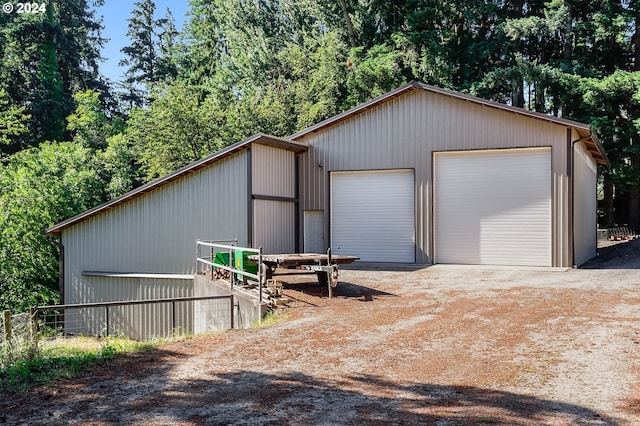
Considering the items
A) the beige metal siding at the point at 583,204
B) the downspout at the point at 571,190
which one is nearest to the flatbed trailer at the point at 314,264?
the downspout at the point at 571,190

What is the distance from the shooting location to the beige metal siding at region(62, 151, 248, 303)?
15.4 metres

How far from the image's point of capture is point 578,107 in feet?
88.2

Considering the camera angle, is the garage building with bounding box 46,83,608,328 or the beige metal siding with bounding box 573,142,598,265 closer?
the garage building with bounding box 46,83,608,328

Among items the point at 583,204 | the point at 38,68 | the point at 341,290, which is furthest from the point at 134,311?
the point at 38,68

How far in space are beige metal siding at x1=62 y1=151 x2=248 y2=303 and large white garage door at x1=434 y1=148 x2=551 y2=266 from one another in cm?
607

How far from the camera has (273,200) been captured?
1631cm

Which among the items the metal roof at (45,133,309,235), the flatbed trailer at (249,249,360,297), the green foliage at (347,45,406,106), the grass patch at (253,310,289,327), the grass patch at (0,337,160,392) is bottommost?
the grass patch at (253,310,289,327)

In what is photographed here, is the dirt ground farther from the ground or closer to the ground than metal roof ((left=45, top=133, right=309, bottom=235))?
closer to the ground

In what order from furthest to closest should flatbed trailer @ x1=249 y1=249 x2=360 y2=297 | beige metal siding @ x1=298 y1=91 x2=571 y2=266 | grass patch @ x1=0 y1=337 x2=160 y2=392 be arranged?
beige metal siding @ x1=298 y1=91 x2=571 y2=266 < flatbed trailer @ x1=249 y1=249 x2=360 y2=297 < grass patch @ x1=0 y1=337 x2=160 y2=392

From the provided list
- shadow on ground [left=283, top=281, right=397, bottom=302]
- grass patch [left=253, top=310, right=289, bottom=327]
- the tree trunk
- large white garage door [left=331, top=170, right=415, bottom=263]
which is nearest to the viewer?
grass patch [left=253, top=310, right=289, bottom=327]

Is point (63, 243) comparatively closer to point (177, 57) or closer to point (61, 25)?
point (177, 57)

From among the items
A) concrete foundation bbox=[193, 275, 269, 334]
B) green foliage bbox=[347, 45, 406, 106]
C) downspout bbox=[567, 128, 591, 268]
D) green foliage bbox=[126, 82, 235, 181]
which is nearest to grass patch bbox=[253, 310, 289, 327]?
concrete foundation bbox=[193, 275, 269, 334]

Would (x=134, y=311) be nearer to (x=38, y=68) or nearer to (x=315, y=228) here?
(x=315, y=228)

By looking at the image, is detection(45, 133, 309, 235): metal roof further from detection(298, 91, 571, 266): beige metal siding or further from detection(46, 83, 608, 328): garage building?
detection(298, 91, 571, 266): beige metal siding
